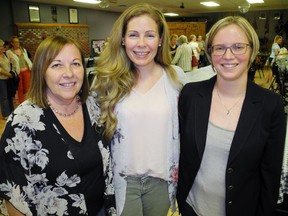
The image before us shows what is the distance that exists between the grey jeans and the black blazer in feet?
0.57

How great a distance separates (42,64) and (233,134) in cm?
97

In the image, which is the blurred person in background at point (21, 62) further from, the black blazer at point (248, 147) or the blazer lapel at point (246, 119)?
the blazer lapel at point (246, 119)

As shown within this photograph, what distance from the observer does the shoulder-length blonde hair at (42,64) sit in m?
1.25

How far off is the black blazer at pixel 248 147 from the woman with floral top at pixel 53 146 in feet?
1.54

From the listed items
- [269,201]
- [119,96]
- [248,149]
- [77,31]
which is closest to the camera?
[248,149]

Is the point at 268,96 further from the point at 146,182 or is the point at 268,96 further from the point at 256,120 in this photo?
the point at 146,182

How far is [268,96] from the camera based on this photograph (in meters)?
1.29

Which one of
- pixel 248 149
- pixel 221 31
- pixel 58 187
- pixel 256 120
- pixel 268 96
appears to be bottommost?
pixel 58 187

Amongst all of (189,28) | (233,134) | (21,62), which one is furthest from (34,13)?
(233,134)

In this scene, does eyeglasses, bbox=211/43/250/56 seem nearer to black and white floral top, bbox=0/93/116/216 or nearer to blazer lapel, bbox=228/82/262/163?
blazer lapel, bbox=228/82/262/163

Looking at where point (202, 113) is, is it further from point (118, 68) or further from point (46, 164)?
point (46, 164)

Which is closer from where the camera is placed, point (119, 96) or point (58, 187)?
point (58, 187)

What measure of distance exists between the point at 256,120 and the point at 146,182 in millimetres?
685

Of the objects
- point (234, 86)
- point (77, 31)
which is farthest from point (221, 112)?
point (77, 31)
